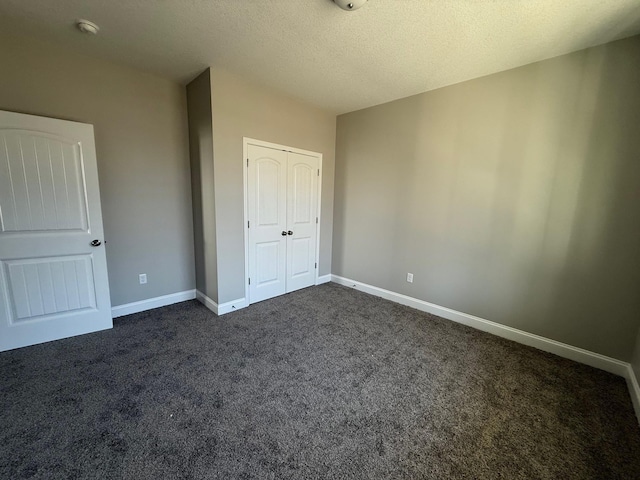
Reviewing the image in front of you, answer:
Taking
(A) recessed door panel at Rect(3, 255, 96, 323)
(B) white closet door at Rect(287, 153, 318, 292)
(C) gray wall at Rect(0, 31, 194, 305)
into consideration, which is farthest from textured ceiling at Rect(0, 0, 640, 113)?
(A) recessed door panel at Rect(3, 255, 96, 323)

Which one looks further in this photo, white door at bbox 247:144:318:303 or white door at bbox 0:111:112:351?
white door at bbox 247:144:318:303

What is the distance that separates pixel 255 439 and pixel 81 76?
3511 millimetres

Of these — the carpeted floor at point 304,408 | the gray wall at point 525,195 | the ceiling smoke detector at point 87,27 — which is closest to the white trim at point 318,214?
the gray wall at point 525,195

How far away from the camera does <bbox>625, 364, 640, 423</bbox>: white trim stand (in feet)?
5.86

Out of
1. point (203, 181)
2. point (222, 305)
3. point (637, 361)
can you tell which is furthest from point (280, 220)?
point (637, 361)

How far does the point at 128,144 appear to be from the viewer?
282 cm

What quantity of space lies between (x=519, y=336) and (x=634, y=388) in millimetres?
781

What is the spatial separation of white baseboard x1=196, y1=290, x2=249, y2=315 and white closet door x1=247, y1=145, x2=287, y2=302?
0.16 metres

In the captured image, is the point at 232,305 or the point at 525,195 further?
the point at 232,305

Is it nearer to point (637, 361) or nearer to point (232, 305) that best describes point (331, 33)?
point (232, 305)

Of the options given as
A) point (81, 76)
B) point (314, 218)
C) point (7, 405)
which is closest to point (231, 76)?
point (81, 76)

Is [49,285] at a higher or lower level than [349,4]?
lower

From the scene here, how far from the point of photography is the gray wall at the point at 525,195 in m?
2.11

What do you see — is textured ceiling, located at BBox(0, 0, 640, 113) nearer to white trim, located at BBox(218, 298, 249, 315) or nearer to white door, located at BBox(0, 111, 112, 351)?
white door, located at BBox(0, 111, 112, 351)
